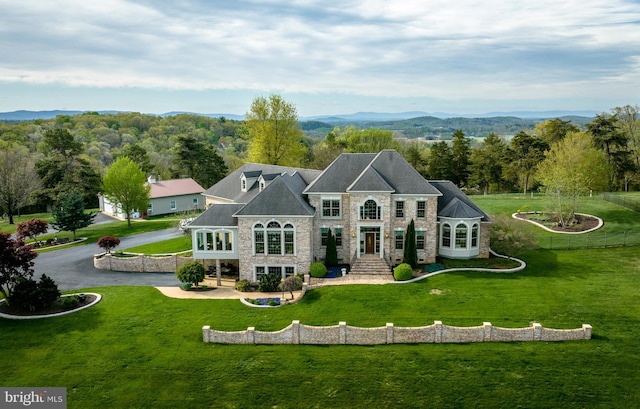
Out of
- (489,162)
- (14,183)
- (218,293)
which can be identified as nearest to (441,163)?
(489,162)

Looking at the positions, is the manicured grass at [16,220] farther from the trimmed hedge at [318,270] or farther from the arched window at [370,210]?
the arched window at [370,210]

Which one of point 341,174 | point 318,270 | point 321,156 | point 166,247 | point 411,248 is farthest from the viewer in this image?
point 321,156

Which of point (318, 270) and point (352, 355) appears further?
point (318, 270)

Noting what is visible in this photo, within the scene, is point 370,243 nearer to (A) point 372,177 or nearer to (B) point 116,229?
(A) point 372,177

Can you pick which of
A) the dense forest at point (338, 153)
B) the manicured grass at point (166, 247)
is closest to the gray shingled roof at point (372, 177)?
the manicured grass at point (166, 247)

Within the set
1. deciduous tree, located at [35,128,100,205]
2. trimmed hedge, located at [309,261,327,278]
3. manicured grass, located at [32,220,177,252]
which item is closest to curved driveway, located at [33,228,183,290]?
manicured grass, located at [32,220,177,252]

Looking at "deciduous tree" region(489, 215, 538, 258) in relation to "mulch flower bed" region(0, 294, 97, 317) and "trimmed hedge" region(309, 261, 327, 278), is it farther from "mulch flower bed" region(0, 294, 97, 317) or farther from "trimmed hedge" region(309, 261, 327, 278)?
"mulch flower bed" region(0, 294, 97, 317)
